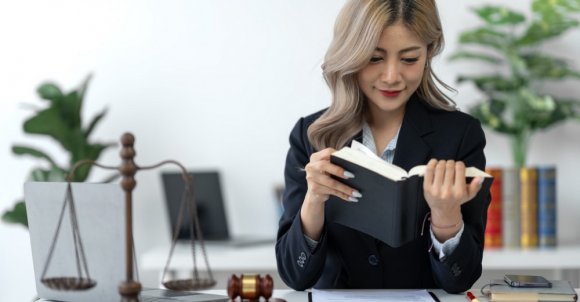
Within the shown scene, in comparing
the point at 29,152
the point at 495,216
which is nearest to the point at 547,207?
the point at 495,216

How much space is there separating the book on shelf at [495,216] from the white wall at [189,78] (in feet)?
0.95

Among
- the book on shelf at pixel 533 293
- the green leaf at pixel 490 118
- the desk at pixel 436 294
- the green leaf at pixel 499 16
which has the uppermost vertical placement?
the green leaf at pixel 499 16

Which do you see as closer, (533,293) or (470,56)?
(533,293)

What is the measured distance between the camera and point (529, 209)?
3.26m

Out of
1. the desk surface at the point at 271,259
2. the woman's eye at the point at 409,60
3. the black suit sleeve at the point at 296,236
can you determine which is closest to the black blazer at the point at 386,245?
the black suit sleeve at the point at 296,236

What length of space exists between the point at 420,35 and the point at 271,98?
5.45 ft

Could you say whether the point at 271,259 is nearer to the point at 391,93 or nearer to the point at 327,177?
the point at 391,93

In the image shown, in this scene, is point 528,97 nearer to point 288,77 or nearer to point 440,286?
point 288,77

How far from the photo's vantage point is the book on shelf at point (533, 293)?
1668mm

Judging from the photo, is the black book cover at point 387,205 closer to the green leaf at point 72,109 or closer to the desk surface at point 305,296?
the desk surface at point 305,296

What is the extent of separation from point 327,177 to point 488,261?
153 cm

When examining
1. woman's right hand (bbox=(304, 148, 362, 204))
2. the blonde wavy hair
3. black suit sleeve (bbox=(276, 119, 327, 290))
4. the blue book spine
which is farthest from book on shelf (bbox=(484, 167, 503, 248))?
woman's right hand (bbox=(304, 148, 362, 204))

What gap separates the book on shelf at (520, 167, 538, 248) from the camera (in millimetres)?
3252

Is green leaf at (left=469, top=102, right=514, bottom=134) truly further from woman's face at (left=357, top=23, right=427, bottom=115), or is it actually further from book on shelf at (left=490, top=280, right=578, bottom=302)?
book on shelf at (left=490, top=280, right=578, bottom=302)
